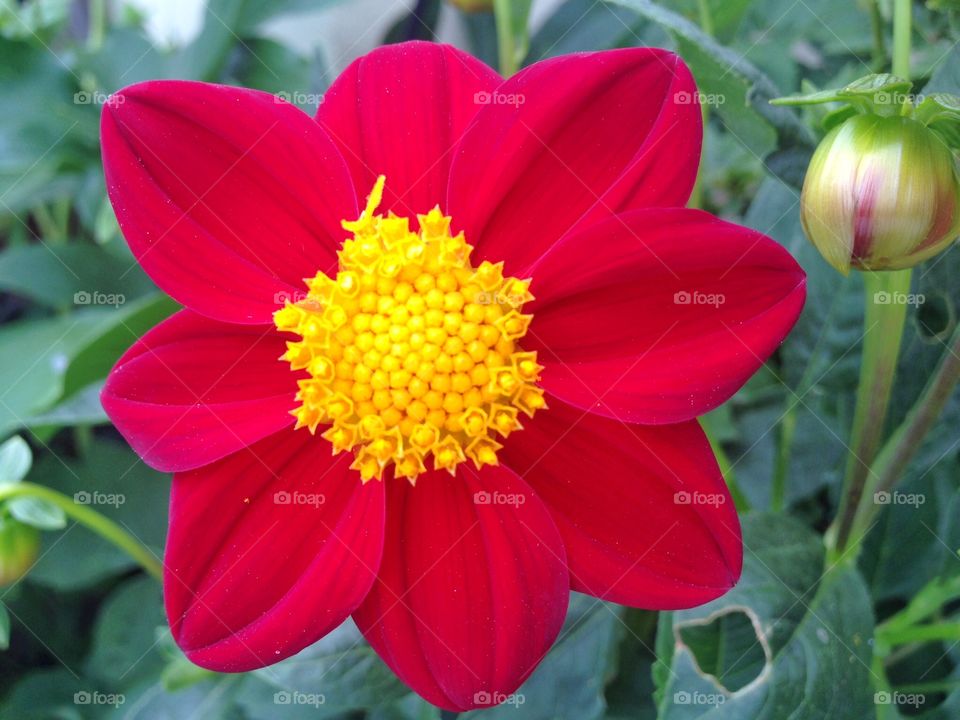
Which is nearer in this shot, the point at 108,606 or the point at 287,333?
the point at 287,333

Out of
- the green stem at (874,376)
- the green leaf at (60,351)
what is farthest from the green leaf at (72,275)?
the green stem at (874,376)

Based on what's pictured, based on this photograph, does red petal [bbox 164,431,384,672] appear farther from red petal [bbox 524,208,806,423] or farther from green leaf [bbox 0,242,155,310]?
green leaf [bbox 0,242,155,310]

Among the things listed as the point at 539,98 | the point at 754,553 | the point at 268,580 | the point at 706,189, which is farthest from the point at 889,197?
the point at 706,189

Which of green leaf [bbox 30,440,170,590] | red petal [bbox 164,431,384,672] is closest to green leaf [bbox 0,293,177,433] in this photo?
green leaf [bbox 30,440,170,590]

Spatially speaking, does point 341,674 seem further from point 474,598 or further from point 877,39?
point 877,39

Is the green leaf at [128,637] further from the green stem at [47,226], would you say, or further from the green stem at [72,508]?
the green stem at [47,226]

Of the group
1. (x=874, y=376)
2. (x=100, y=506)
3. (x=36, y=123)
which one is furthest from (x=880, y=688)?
(x=36, y=123)

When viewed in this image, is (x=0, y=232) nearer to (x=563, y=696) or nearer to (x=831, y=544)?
(x=563, y=696)
